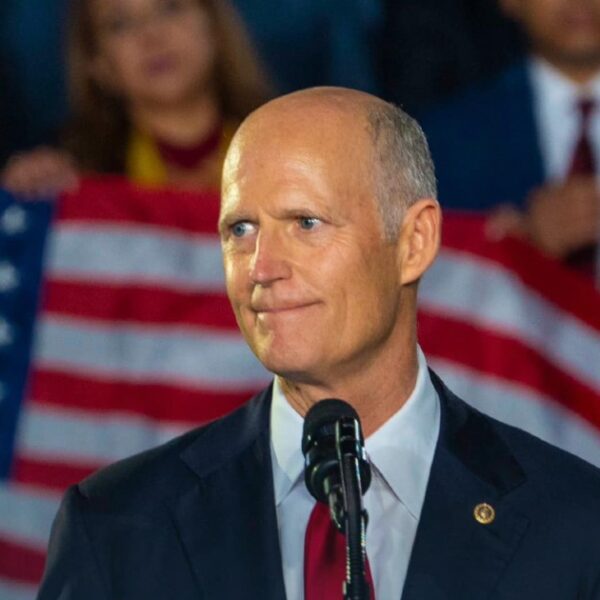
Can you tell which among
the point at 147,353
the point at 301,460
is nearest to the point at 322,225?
the point at 301,460

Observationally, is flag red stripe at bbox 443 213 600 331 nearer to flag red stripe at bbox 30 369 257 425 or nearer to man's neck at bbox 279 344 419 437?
flag red stripe at bbox 30 369 257 425

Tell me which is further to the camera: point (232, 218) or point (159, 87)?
point (159, 87)

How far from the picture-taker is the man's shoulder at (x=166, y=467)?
192 centimetres

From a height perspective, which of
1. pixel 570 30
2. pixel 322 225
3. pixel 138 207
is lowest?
pixel 138 207

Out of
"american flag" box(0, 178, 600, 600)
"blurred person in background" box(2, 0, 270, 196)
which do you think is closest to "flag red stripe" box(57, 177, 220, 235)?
"american flag" box(0, 178, 600, 600)

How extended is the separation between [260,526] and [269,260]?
0.28 meters

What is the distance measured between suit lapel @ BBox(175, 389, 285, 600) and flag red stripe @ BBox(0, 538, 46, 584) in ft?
4.22

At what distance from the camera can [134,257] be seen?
337 cm

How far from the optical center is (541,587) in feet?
6.04

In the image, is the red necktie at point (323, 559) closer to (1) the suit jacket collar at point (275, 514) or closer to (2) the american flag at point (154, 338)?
(1) the suit jacket collar at point (275, 514)

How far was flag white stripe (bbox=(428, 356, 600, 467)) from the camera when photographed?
3.17 meters

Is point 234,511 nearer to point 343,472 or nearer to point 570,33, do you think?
point 343,472

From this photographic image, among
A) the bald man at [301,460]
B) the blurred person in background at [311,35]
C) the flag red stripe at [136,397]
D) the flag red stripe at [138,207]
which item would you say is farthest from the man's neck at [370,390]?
the blurred person in background at [311,35]

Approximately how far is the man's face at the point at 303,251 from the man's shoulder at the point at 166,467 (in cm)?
16
